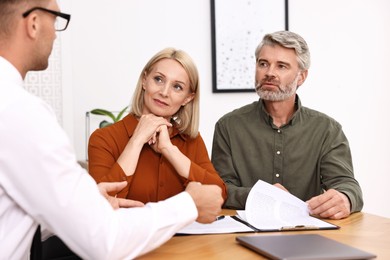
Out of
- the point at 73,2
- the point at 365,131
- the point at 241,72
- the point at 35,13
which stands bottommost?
the point at 365,131

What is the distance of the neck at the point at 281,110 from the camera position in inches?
97.8

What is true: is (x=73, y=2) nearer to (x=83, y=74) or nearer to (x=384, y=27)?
(x=83, y=74)

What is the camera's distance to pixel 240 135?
2480mm

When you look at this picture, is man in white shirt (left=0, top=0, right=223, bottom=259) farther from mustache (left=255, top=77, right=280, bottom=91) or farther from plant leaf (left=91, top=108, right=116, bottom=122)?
plant leaf (left=91, top=108, right=116, bottom=122)

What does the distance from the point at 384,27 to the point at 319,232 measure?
3.02 m

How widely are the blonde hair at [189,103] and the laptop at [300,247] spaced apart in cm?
81

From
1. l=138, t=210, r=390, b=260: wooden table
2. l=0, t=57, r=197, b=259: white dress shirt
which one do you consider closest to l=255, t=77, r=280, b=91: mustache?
l=138, t=210, r=390, b=260: wooden table

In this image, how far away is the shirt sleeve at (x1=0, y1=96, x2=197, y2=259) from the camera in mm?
1097

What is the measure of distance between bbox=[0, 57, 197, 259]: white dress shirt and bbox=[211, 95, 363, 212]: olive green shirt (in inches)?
47.2

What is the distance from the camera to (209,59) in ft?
12.6

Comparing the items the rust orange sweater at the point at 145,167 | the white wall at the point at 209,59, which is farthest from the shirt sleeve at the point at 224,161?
the white wall at the point at 209,59

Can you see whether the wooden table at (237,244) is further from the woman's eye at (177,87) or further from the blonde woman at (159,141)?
the woman's eye at (177,87)

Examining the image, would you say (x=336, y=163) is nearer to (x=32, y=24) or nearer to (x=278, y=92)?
(x=278, y=92)

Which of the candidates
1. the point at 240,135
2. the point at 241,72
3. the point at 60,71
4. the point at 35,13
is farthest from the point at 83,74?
the point at 35,13
